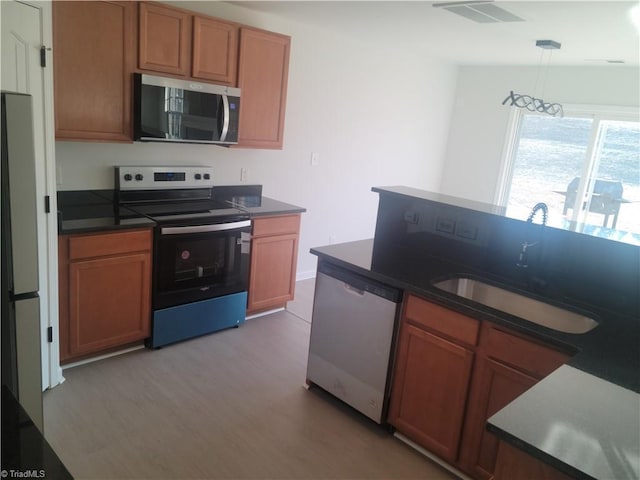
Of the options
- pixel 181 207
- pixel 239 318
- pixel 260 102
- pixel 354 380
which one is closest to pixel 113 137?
pixel 181 207

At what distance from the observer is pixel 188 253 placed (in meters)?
3.28

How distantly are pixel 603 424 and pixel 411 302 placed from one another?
116cm

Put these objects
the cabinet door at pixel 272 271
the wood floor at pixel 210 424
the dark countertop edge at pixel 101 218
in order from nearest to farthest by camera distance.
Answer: the wood floor at pixel 210 424, the dark countertop edge at pixel 101 218, the cabinet door at pixel 272 271

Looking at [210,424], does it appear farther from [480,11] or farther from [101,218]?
[480,11]

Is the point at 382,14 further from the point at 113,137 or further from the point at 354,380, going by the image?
the point at 354,380

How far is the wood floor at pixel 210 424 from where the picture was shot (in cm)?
229

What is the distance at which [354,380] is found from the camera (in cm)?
271

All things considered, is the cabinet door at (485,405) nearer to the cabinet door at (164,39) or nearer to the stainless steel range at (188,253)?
the stainless steel range at (188,253)

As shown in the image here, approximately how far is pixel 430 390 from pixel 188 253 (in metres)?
1.80

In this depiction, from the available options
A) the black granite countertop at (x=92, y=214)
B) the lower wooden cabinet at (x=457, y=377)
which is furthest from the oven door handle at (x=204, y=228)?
the lower wooden cabinet at (x=457, y=377)

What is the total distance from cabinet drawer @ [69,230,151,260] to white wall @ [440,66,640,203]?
4.56 meters

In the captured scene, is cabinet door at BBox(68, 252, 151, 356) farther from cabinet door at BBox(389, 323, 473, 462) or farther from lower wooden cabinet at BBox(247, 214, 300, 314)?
cabinet door at BBox(389, 323, 473, 462)

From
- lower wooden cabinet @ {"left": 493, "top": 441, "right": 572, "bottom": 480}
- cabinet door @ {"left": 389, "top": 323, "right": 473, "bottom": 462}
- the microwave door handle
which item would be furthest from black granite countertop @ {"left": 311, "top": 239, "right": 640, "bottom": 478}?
the microwave door handle

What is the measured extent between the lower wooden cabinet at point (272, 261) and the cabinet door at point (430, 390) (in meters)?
1.59
